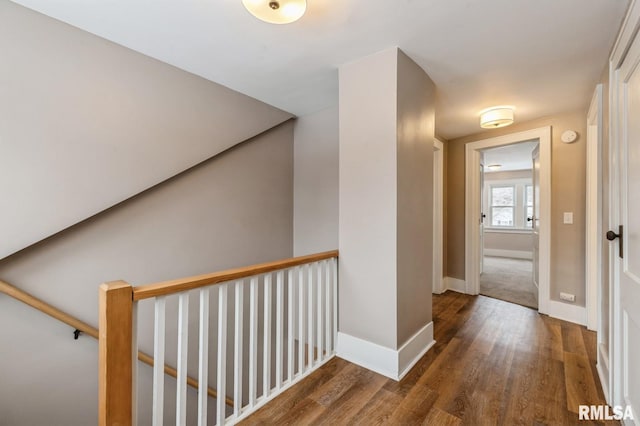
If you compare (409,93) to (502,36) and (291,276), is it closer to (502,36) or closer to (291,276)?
(502,36)

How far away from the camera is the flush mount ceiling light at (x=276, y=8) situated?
50.4 inches

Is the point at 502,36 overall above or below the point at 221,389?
above

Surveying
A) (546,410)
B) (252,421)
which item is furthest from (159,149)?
(546,410)

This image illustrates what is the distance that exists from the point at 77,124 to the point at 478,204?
13.5 feet

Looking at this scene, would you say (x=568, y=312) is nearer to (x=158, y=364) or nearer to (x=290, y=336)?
(x=290, y=336)

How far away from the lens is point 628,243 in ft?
4.28

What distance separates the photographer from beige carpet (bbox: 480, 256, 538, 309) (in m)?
3.42

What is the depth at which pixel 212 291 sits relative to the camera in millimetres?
2545

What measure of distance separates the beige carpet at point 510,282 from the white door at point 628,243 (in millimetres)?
1968

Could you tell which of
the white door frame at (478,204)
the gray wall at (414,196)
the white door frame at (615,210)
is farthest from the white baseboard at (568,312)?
the gray wall at (414,196)

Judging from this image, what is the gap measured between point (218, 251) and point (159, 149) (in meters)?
1.03

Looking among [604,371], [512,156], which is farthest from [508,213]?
[604,371]

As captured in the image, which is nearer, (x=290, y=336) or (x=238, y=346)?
(x=238, y=346)

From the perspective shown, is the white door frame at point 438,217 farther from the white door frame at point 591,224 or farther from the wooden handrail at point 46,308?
the wooden handrail at point 46,308
